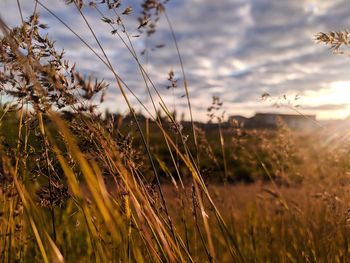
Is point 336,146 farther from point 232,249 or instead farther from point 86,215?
point 86,215

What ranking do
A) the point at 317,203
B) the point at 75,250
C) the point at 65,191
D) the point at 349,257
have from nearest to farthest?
the point at 65,191, the point at 349,257, the point at 75,250, the point at 317,203

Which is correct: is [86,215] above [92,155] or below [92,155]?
below

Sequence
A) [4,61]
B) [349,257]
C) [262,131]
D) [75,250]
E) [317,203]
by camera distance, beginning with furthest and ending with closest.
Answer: [317,203] → [75,250] → [262,131] → [349,257] → [4,61]

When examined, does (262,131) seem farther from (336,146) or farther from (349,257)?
(349,257)

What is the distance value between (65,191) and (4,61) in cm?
60

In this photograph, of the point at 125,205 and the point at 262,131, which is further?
the point at 262,131

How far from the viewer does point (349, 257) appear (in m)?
2.91

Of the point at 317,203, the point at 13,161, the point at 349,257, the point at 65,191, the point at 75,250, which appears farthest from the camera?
the point at 317,203

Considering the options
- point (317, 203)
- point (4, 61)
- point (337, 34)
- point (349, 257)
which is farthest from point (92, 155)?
point (317, 203)

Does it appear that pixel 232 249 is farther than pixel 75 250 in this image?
No

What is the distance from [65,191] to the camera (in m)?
1.90

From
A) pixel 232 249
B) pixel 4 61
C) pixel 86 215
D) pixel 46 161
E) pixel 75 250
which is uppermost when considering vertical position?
pixel 4 61

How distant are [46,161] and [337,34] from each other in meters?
1.37

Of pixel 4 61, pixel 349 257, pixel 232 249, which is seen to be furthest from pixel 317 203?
pixel 4 61
